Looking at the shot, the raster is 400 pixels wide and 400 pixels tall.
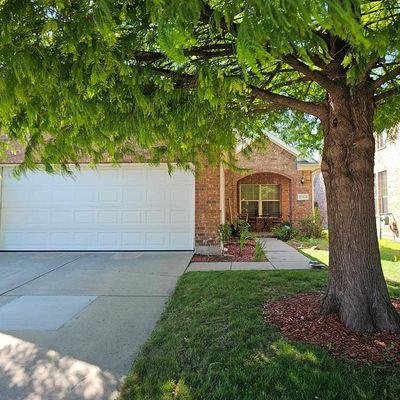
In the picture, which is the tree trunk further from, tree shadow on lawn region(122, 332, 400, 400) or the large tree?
tree shadow on lawn region(122, 332, 400, 400)

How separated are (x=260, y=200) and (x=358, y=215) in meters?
12.4

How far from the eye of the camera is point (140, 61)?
3.07 m

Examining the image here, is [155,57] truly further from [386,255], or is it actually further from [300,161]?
[300,161]

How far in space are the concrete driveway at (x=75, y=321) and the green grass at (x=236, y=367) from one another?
298 mm

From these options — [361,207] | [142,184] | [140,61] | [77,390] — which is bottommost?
[77,390]

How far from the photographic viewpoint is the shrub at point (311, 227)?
551 inches

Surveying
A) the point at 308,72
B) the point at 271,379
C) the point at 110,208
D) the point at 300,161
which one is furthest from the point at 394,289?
the point at 300,161

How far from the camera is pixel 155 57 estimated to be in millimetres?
3145

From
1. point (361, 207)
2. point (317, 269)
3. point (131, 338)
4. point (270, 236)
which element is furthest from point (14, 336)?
point (270, 236)

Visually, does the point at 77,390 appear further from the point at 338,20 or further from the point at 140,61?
the point at 338,20

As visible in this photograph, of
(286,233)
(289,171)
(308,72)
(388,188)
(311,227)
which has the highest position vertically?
(289,171)

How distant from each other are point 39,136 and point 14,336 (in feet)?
7.72

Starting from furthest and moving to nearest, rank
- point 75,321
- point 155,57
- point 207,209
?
point 207,209 < point 75,321 < point 155,57

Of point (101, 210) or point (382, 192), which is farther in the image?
point (382, 192)
